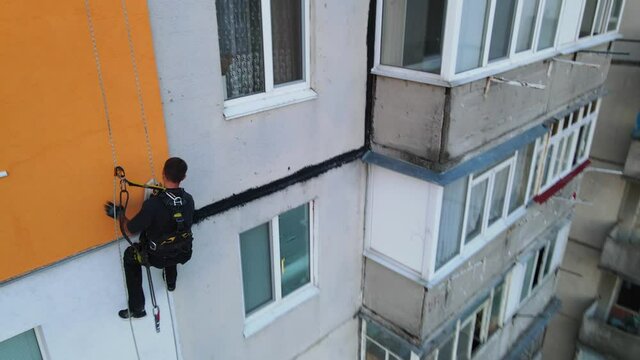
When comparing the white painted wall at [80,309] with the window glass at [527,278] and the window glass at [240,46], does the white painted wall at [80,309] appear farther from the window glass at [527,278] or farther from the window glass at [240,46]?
the window glass at [527,278]

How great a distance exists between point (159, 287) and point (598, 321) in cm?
1288

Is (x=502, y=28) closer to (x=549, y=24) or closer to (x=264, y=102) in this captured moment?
(x=549, y=24)

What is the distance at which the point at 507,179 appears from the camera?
7.66m

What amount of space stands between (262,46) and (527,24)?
3786 millimetres

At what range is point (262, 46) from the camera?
15.9ft

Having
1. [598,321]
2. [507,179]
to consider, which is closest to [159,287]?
[507,179]

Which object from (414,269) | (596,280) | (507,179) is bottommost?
(596,280)

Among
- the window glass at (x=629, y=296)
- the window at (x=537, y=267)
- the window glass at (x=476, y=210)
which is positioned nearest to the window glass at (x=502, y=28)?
the window glass at (x=476, y=210)

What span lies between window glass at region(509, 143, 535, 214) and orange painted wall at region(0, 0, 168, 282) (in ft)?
20.1

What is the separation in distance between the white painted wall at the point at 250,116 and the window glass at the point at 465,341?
451 centimetres

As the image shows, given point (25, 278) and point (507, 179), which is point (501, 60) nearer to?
point (507, 179)

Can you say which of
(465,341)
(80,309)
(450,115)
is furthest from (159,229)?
(465,341)

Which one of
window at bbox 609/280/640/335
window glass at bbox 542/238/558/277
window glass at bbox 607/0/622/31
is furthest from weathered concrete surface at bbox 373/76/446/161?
window at bbox 609/280/640/335

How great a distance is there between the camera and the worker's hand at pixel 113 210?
3.87 meters
